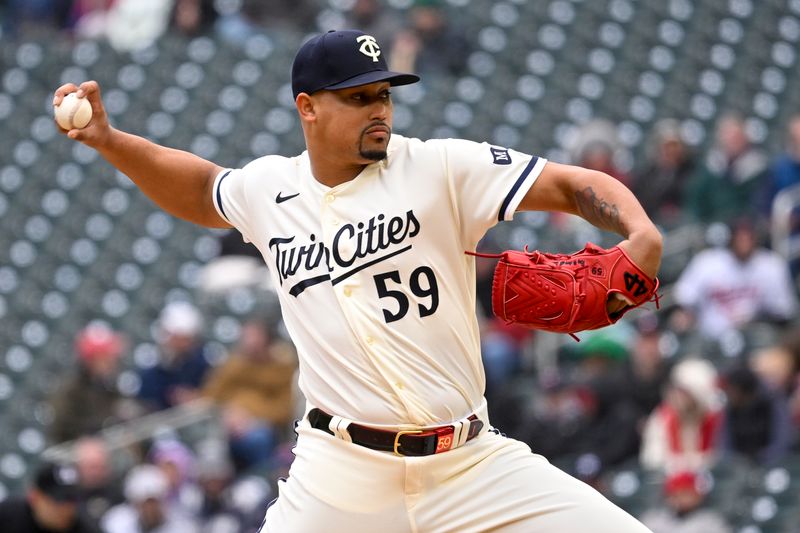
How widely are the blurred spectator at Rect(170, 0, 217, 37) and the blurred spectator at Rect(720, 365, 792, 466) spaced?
750cm

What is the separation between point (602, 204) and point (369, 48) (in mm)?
773

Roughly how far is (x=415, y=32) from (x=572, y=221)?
305cm

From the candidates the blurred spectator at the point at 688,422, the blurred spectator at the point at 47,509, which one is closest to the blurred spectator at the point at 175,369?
the blurred spectator at the point at 688,422

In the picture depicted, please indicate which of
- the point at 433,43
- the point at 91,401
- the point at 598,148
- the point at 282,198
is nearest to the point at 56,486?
the point at 282,198

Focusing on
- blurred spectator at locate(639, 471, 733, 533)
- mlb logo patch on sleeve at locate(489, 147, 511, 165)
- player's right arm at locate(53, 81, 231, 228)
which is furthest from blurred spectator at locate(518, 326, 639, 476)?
mlb logo patch on sleeve at locate(489, 147, 511, 165)

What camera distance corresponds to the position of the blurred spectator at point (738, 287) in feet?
31.8

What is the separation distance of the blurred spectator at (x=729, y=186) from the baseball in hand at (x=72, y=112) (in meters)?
7.28

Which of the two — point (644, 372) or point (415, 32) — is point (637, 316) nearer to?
point (644, 372)

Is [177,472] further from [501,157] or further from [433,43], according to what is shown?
[433,43]

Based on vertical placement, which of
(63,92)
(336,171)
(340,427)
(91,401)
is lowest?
(91,401)

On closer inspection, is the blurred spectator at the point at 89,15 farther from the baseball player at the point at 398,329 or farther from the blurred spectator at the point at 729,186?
the baseball player at the point at 398,329

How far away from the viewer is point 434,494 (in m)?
4.11

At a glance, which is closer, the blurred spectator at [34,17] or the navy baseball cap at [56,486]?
the navy baseball cap at [56,486]

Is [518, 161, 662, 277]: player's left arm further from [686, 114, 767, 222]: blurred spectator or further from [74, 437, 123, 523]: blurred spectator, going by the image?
[686, 114, 767, 222]: blurred spectator
